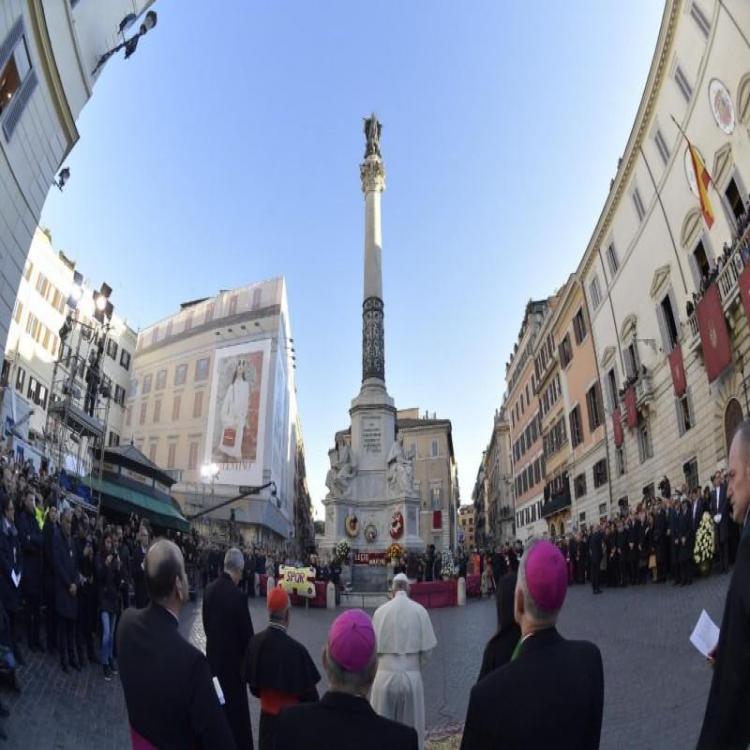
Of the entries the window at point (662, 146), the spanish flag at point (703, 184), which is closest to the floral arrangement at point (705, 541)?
the spanish flag at point (703, 184)

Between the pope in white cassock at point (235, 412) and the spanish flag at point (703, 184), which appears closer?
the spanish flag at point (703, 184)

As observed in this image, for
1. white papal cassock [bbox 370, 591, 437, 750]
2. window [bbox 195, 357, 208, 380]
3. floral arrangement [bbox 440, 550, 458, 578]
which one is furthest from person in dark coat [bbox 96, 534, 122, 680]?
window [bbox 195, 357, 208, 380]

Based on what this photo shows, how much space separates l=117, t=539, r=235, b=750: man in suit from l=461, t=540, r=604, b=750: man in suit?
3.91ft

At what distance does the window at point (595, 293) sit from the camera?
107 ft

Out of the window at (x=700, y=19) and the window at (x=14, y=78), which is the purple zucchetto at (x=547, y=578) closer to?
the window at (x=14, y=78)

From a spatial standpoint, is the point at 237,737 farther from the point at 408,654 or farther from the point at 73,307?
the point at 73,307

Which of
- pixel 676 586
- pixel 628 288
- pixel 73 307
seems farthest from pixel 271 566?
pixel 628 288

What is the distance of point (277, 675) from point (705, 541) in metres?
12.3

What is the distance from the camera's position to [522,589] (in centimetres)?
259

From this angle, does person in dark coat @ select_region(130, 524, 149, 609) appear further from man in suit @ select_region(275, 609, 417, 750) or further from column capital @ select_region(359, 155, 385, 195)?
column capital @ select_region(359, 155, 385, 195)

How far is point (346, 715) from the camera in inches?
91.3

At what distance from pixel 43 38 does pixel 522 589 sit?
58.9 feet

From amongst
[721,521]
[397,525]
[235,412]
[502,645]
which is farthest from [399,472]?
[235,412]

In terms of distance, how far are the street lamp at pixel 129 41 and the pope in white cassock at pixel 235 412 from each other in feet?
103
